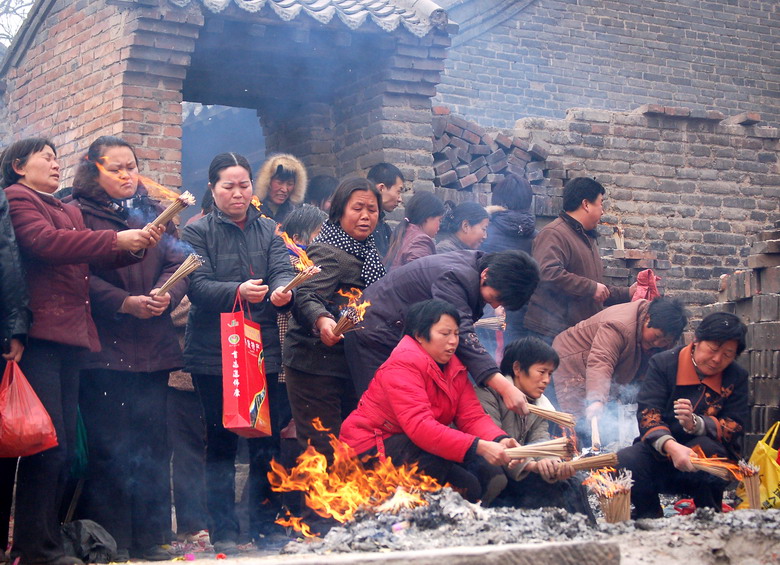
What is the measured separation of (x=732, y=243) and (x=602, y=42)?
648cm

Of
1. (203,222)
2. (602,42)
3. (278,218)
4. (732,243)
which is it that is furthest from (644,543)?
(602,42)

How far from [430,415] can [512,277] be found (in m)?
0.77

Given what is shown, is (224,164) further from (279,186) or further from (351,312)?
(279,186)

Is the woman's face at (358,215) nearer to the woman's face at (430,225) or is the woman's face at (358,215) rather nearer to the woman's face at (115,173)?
the woman's face at (115,173)

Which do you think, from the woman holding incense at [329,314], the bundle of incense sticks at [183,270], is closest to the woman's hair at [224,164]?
the woman holding incense at [329,314]

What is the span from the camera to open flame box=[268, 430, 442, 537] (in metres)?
4.45

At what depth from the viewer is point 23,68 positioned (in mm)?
8750

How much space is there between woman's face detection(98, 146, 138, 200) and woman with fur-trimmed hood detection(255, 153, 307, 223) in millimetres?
1631

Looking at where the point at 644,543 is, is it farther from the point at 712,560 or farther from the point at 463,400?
the point at 463,400

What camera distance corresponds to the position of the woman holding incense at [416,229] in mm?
6379

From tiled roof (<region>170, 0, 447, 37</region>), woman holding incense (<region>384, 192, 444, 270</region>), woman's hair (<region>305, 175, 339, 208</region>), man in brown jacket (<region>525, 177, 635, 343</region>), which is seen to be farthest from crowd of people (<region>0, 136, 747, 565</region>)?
tiled roof (<region>170, 0, 447, 37</region>)

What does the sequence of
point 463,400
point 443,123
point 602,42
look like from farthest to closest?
point 602,42 < point 443,123 < point 463,400

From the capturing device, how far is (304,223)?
6250 millimetres

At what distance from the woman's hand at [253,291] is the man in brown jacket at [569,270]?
2711mm
